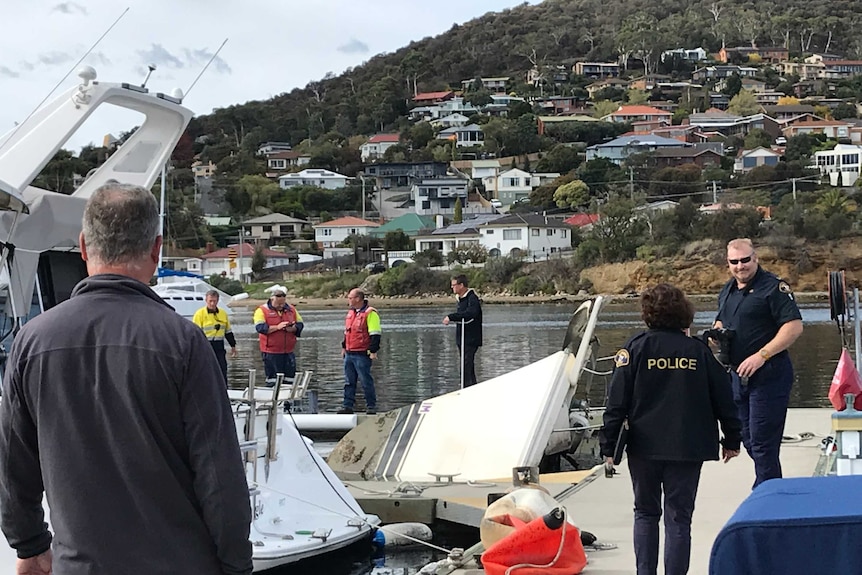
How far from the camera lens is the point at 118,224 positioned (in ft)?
9.43

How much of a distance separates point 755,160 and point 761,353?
422ft

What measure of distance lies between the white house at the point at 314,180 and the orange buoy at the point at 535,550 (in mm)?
137802

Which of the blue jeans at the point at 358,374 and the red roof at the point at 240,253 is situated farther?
the red roof at the point at 240,253

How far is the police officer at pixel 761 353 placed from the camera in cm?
641

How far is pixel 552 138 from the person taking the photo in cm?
15762

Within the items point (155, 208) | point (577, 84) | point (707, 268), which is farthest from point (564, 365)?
point (577, 84)

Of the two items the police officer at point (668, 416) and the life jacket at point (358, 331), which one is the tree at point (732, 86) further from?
the police officer at point (668, 416)

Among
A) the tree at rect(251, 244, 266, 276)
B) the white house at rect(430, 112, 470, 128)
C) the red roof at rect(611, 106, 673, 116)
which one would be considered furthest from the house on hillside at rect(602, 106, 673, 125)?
the tree at rect(251, 244, 266, 276)

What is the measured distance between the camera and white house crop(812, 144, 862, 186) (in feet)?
380

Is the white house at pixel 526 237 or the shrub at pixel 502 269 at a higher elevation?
the white house at pixel 526 237

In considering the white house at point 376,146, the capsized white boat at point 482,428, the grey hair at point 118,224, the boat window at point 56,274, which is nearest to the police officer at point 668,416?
the grey hair at point 118,224

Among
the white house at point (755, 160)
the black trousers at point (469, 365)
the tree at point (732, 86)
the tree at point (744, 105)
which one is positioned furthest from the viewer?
the tree at point (732, 86)

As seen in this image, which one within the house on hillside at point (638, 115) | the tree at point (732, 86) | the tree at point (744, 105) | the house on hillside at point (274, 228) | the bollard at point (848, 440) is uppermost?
the tree at point (732, 86)

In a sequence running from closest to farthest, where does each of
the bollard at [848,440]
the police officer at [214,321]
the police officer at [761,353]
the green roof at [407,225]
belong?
the bollard at [848,440] < the police officer at [761,353] < the police officer at [214,321] < the green roof at [407,225]
